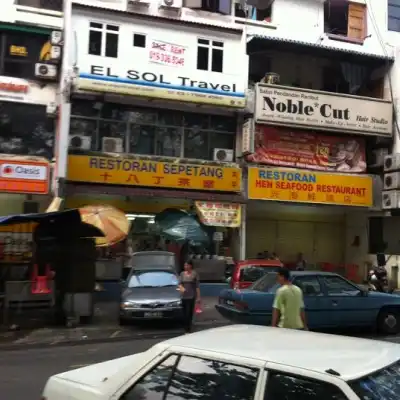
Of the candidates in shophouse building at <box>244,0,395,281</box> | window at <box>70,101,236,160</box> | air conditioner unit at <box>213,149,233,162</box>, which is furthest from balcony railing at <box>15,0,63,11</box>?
air conditioner unit at <box>213,149,233,162</box>

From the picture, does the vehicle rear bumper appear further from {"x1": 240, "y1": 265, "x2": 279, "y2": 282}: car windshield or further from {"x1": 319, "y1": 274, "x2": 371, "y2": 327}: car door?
{"x1": 240, "y1": 265, "x2": 279, "y2": 282}: car windshield

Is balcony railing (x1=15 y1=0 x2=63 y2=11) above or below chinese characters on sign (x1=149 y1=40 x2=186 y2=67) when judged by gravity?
above

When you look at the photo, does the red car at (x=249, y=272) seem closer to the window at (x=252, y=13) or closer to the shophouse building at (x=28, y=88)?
the shophouse building at (x=28, y=88)

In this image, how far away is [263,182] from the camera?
21391 millimetres

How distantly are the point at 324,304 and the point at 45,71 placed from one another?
1311 centimetres

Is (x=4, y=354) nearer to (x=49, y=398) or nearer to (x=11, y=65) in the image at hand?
(x=49, y=398)

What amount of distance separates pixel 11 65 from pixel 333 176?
43.2 ft

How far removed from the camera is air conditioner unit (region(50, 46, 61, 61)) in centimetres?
1898

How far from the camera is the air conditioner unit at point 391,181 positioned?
22.0 metres

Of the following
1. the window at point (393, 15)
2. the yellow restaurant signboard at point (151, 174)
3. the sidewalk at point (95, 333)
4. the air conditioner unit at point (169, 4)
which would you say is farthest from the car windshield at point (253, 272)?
the window at point (393, 15)

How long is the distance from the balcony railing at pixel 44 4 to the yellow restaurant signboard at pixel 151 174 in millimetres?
5726

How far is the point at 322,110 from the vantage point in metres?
22.2

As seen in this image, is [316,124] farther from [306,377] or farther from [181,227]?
[306,377]

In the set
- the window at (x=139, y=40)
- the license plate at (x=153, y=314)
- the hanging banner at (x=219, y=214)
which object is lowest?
the license plate at (x=153, y=314)
